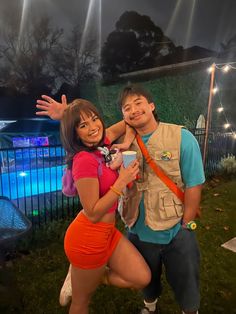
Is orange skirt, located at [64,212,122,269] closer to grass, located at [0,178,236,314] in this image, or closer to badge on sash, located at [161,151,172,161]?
badge on sash, located at [161,151,172,161]

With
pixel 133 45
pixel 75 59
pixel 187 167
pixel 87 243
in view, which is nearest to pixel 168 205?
pixel 187 167

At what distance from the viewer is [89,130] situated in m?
1.67

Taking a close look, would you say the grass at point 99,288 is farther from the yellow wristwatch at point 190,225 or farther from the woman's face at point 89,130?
the woman's face at point 89,130

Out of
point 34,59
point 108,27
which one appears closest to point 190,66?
point 108,27

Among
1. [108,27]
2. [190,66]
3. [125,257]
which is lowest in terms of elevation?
[125,257]

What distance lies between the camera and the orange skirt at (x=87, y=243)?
5.61 ft

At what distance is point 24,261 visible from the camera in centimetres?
369

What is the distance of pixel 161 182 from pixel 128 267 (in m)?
0.63

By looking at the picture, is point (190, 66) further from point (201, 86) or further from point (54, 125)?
point (54, 125)

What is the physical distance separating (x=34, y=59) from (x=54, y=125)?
6206mm

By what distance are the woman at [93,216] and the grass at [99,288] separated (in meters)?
1.12

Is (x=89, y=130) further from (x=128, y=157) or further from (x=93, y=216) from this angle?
(x=93, y=216)

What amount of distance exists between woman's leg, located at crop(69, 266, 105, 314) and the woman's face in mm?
845

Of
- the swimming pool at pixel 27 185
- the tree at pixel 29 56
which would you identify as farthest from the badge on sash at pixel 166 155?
the tree at pixel 29 56
